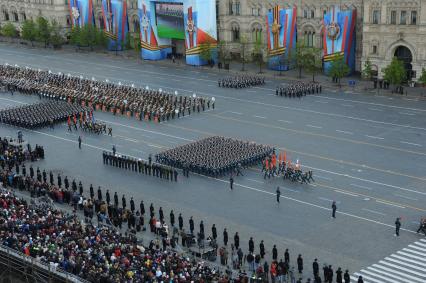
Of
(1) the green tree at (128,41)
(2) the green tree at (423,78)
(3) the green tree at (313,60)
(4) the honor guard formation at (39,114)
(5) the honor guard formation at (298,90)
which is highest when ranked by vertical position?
(1) the green tree at (128,41)

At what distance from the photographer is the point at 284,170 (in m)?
55.3

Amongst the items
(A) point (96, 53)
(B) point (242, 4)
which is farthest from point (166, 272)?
(A) point (96, 53)

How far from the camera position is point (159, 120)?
74.2 m

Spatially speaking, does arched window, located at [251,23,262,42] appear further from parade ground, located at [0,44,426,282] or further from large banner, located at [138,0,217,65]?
parade ground, located at [0,44,426,282]

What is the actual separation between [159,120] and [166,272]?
40931 millimetres

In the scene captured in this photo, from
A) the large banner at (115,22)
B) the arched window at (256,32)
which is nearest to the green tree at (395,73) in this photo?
the arched window at (256,32)

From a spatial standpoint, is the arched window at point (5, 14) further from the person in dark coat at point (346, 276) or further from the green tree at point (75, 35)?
the person in dark coat at point (346, 276)

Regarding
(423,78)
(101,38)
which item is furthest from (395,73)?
(101,38)

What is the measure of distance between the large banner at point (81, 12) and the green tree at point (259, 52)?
1546 inches

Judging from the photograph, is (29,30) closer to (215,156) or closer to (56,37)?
(56,37)

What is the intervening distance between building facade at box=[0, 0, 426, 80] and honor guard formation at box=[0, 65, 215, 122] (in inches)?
963

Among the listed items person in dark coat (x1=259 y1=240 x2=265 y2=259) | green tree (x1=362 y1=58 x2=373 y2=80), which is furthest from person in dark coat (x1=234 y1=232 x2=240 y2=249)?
green tree (x1=362 y1=58 x2=373 y2=80)

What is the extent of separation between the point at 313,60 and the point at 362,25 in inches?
317

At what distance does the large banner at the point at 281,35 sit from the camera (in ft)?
332
